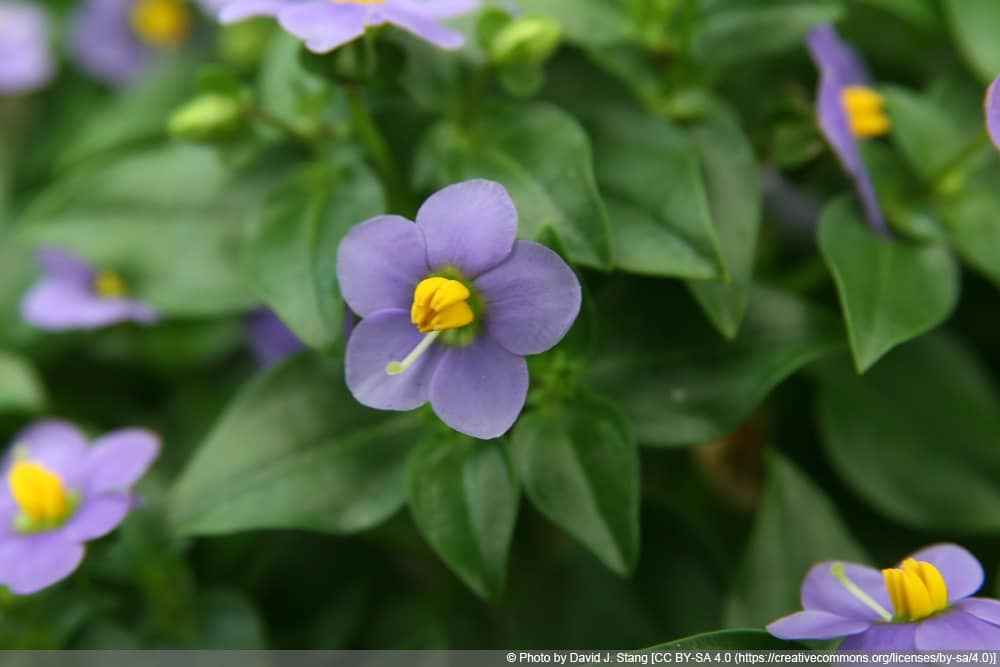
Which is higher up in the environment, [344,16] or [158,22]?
[344,16]

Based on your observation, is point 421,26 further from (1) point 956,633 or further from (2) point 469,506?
(1) point 956,633

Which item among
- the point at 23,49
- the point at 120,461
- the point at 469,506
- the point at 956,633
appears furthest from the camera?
the point at 23,49

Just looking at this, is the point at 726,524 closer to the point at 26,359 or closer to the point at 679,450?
the point at 679,450

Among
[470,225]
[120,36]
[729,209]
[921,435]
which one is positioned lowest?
[921,435]

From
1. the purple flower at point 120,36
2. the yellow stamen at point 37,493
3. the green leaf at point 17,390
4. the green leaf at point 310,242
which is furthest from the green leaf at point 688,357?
the purple flower at point 120,36

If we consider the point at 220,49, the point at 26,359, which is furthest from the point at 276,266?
the point at 220,49

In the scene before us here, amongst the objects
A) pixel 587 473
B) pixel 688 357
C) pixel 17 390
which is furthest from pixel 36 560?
pixel 688 357

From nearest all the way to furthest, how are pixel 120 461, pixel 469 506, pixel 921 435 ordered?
pixel 469 506
pixel 120 461
pixel 921 435
